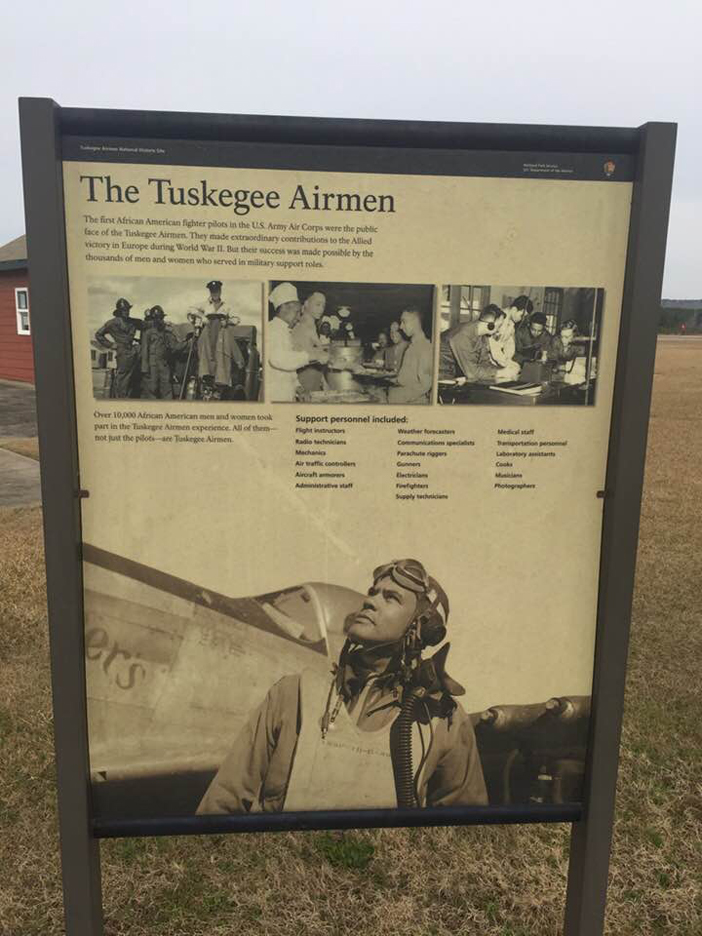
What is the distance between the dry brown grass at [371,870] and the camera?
8.81 feet

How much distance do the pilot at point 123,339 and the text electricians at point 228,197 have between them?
27 centimetres

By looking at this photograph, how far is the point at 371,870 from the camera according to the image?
9.71 feet

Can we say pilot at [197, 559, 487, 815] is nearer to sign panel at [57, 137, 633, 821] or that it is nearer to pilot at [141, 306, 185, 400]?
sign panel at [57, 137, 633, 821]

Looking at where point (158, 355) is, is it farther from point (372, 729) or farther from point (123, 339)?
point (372, 729)

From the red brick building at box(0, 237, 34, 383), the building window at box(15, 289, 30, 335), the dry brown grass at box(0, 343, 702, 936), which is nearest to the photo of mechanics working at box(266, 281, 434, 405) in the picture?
the dry brown grass at box(0, 343, 702, 936)

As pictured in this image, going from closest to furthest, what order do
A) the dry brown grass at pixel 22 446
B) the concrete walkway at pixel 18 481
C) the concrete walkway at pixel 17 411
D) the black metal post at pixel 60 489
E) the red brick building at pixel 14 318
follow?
the black metal post at pixel 60 489
the concrete walkway at pixel 18 481
the dry brown grass at pixel 22 446
the concrete walkway at pixel 17 411
the red brick building at pixel 14 318

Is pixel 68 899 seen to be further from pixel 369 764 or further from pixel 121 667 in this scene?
pixel 369 764

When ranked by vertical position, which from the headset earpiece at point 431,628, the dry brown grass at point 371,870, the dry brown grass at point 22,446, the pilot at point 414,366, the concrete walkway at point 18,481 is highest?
the pilot at point 414,366

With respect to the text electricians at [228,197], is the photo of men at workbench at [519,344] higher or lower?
lower

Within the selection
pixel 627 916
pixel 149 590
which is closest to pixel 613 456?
pixel 149 590

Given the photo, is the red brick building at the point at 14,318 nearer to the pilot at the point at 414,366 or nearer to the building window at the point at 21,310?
the building window at the point at 21,310

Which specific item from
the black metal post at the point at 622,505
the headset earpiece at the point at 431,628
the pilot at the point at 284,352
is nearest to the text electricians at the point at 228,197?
the pilot at the point at 284,352

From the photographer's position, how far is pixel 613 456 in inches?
78.0

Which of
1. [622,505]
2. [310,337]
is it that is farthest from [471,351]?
[622,505]
